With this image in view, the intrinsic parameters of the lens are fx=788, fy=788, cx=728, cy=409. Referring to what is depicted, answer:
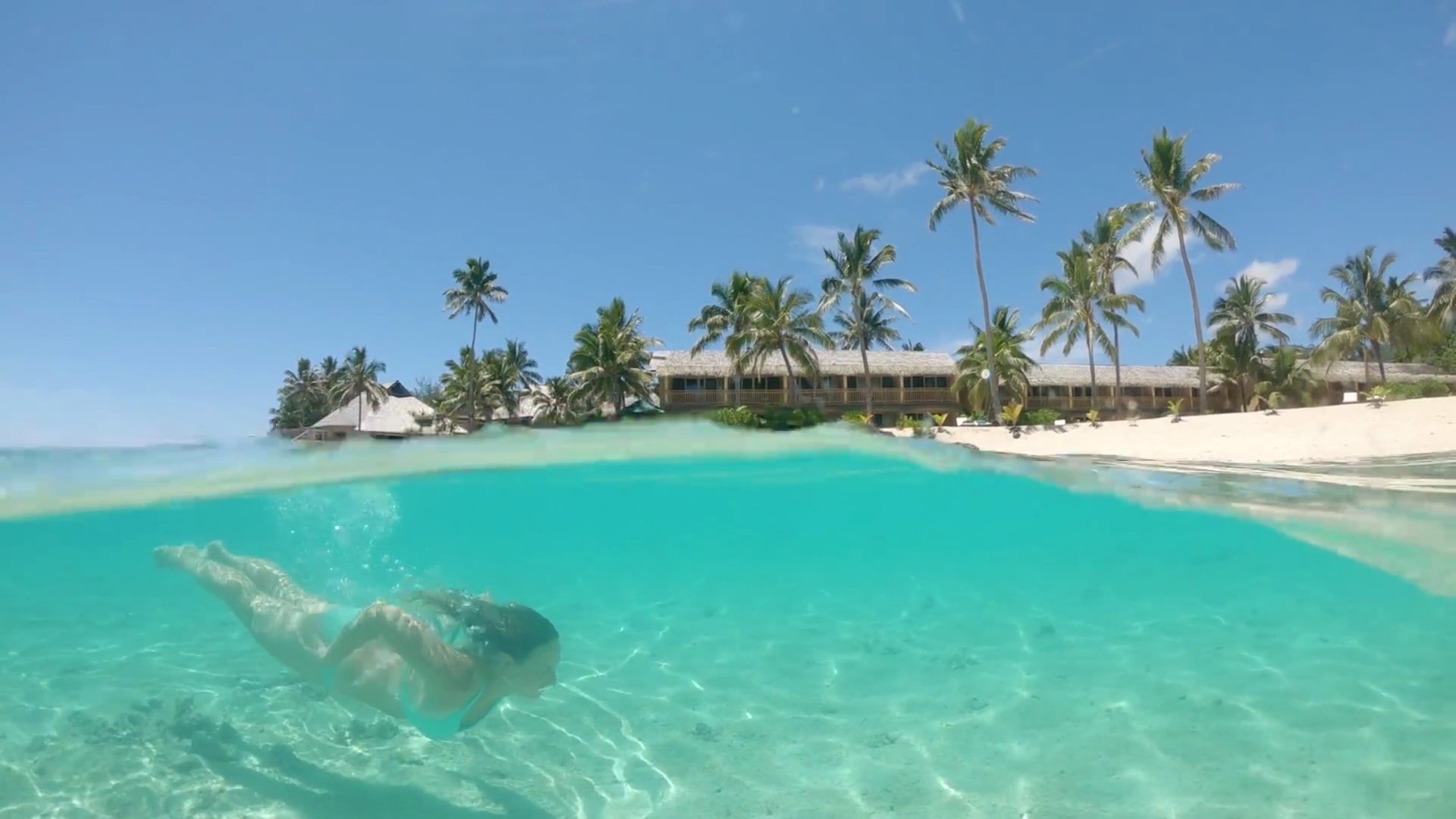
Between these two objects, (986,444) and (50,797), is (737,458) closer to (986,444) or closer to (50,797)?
(986,444)

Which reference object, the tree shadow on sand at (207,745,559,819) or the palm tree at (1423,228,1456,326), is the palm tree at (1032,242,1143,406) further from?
the tree shadow on sand at (207,745,559,819)

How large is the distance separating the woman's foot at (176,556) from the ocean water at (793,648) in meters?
1.38

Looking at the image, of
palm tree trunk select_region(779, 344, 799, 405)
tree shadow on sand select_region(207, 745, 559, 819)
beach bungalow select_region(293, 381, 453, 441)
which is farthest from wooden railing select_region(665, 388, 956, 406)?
tree shadow on sand select_region(207, 745, 559, 819)

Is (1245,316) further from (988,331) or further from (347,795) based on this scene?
(347,795)

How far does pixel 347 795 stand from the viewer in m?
6.43

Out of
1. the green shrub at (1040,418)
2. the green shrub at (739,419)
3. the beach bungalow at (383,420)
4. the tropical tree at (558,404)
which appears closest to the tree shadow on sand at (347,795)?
the green shrub at (739,419)

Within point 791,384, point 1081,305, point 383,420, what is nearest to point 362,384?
point 383,420

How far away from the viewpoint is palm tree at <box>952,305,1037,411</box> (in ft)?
135

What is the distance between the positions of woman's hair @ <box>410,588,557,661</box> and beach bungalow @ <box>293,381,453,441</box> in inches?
2034

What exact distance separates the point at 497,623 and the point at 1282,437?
869 inches

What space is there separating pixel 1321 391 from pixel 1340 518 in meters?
42.4

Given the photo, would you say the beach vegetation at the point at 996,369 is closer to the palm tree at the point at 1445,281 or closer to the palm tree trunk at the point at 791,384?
the palm tree trunk at the point at 791,384

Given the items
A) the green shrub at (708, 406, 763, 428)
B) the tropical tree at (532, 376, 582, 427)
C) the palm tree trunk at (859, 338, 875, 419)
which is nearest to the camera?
the green shrub at (708, 406, 763, 428)

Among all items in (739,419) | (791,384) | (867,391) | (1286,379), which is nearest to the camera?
(739,419)
